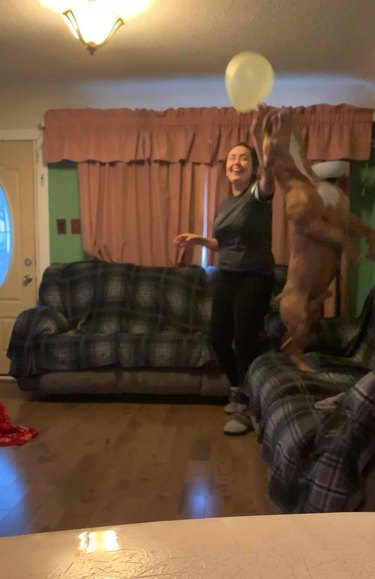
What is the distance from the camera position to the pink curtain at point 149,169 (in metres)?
4.00

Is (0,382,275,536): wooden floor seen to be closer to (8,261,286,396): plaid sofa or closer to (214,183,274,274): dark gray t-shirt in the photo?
(8,261,286,396): plaid sofa

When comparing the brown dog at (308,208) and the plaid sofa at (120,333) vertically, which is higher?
the brown dog at (308,208)

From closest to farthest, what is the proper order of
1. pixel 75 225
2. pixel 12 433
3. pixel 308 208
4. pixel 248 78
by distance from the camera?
pixel 308 208 < pixel 248 78 < pixel 12 433 < pixel 75 225

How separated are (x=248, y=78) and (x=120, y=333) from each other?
2015 mm

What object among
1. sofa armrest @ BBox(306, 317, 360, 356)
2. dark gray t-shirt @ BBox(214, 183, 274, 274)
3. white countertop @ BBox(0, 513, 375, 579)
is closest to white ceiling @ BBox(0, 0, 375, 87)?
dark gray t-shirt @ BBox(214, 183, 274, 274)

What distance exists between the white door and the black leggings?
6.17 ft

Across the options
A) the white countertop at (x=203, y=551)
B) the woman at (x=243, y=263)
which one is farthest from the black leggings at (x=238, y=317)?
the white countertop at (x=203, y=551)

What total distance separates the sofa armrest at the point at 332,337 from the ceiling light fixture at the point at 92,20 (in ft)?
6.41

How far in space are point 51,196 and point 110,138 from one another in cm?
68

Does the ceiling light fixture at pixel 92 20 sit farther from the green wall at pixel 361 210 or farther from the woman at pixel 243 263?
the green wall at pixel 361 210

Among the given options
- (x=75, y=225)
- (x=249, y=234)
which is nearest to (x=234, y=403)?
(x=249, y=234)

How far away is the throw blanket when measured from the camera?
9.34 ft

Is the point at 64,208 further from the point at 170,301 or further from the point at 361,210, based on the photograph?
the point at 361,210

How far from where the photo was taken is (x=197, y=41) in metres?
3.14
